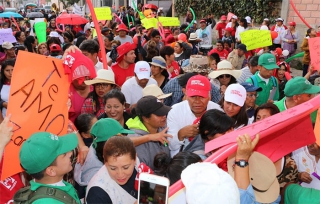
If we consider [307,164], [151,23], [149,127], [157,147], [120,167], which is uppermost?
[151,23]

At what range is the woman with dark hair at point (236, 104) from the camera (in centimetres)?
340

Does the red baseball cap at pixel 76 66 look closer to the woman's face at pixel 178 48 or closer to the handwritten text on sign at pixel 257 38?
the handwritten text on sign at pixel 257 38

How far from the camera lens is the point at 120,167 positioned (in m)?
2.07

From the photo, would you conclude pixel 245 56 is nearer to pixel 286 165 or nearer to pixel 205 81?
pixel 205 81

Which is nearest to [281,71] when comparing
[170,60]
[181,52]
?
[170,60]

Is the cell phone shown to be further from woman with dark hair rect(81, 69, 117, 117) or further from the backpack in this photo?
woman with dark hair rect(81, 69, 117, 117)

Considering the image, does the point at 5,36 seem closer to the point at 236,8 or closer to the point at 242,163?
the point at 242,163

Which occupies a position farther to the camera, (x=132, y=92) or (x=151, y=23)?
(x=151, y=23)

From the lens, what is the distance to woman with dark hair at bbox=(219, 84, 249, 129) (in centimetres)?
340

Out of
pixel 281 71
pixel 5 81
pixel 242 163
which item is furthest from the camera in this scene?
pixel 281 71

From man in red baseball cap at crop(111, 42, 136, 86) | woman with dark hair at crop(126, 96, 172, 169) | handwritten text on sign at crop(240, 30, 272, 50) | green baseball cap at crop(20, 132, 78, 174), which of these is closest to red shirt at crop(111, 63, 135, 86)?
man in red baseball cap at crop(111, 42, 136, 86)

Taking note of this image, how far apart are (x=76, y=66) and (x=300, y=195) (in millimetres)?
1878

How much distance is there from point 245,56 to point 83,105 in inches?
180

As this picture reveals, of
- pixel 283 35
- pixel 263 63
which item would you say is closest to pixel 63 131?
pixel 263 63
